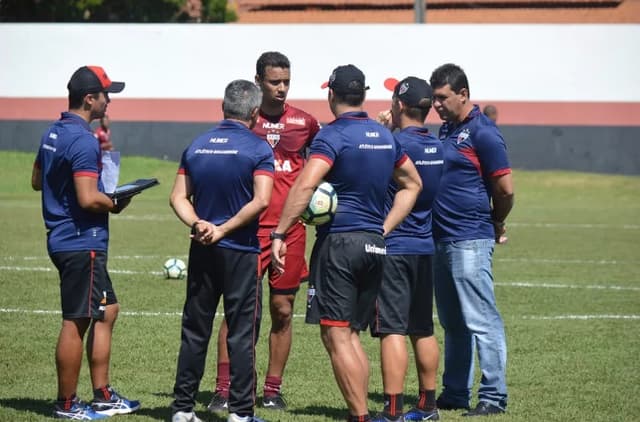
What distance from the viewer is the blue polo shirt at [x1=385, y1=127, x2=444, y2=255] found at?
8250 mm

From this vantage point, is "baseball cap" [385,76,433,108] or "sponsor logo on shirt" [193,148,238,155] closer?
"sponsor logo on shirt" [193,148,238,155]

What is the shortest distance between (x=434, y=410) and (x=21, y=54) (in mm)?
31844

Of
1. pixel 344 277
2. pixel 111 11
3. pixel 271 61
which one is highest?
pixel 111 11

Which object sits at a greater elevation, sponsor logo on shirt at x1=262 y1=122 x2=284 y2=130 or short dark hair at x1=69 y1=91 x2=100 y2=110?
short dark hair at x1=69 y1=91 x2=100 y2=110

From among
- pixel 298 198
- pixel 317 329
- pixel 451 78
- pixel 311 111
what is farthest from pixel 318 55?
pixel 298 198

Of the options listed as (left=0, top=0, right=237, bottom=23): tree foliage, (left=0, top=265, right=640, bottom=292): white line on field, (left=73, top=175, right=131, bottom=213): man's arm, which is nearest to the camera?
(left=73, top=175, right=131, bottom=213): man's arm

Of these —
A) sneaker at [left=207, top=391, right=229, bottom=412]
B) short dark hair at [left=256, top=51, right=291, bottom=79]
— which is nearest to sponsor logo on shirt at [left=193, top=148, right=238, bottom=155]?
short dark hair at [left=256, top=51, right=291, bottom=79]

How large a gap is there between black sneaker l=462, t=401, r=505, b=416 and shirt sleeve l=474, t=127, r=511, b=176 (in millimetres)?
1697

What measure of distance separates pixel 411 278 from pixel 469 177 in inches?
37.2

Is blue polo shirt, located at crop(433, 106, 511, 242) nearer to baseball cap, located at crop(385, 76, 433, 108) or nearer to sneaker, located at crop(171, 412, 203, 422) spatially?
baseball cap, located at crop(385, 76, 433, 108)

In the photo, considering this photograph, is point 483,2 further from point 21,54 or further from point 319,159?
point 319,159

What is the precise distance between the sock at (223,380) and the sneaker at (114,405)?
2.22 feet

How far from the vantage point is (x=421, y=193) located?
834cm

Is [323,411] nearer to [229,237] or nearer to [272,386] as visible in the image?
[272,386]
